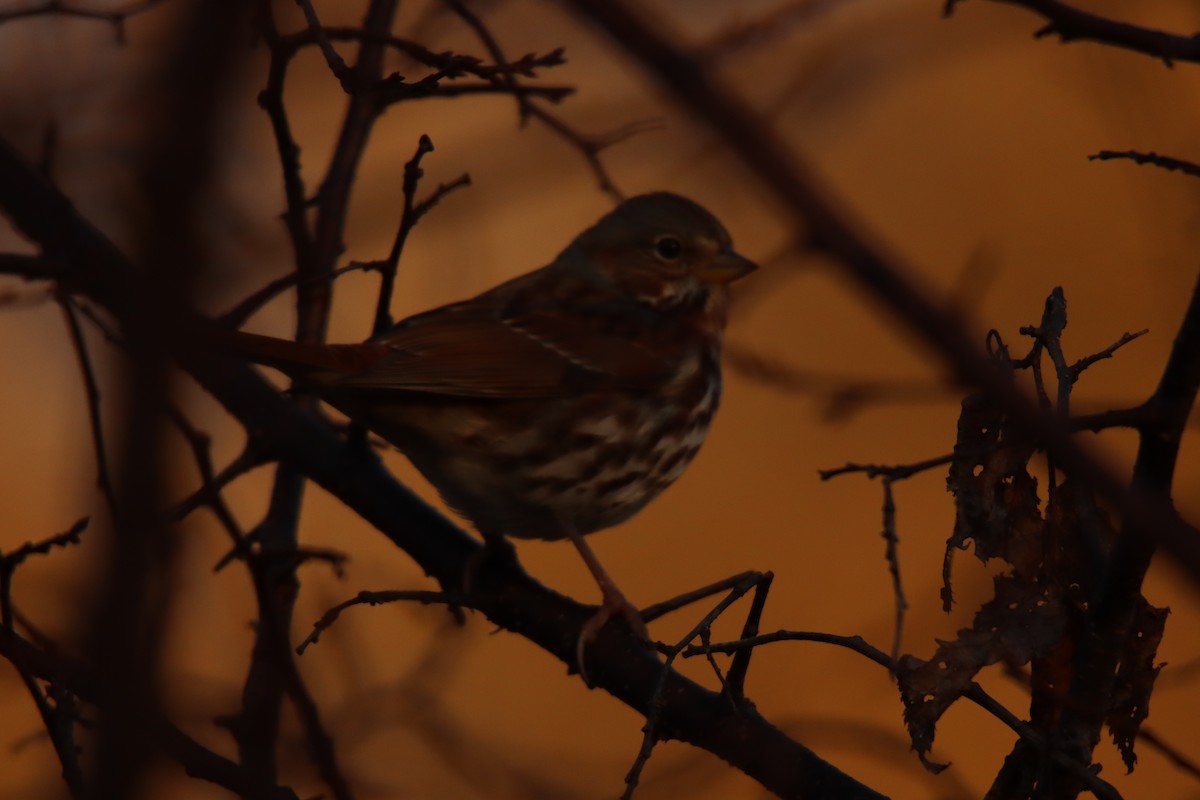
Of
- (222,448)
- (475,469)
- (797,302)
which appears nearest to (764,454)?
(797,302)

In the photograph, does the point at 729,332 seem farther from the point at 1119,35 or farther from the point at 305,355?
the point at 1119,35

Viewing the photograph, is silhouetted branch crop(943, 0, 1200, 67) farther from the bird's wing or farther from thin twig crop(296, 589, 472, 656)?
the bird's wing

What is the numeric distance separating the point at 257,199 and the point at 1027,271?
11.8 ft

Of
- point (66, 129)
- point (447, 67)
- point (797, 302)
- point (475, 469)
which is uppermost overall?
point (797, 302)

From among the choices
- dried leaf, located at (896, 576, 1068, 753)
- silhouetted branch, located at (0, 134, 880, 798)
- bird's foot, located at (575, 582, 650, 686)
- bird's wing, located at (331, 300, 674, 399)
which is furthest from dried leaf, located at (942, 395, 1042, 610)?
bird's wing, located at (331, 300, 674, 399)

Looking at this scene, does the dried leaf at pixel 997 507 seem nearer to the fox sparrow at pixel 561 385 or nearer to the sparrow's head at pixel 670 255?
the fox sparrow at pixel 561 385

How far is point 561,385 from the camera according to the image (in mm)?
3619

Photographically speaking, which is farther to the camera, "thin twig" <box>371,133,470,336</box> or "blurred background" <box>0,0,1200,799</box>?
"blurred background" <box>0,0,1200,799</box>

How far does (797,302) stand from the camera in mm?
6742

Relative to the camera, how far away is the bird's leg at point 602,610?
2693 millimetres

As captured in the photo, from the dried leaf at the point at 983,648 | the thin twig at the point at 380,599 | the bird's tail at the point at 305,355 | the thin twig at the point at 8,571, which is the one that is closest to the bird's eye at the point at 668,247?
the bird's tail at the point at 305,355

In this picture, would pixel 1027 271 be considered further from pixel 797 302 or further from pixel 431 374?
pixel 431 374

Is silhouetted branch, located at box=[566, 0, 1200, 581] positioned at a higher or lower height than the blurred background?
lower

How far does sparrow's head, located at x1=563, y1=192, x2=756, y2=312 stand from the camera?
4.03 m
